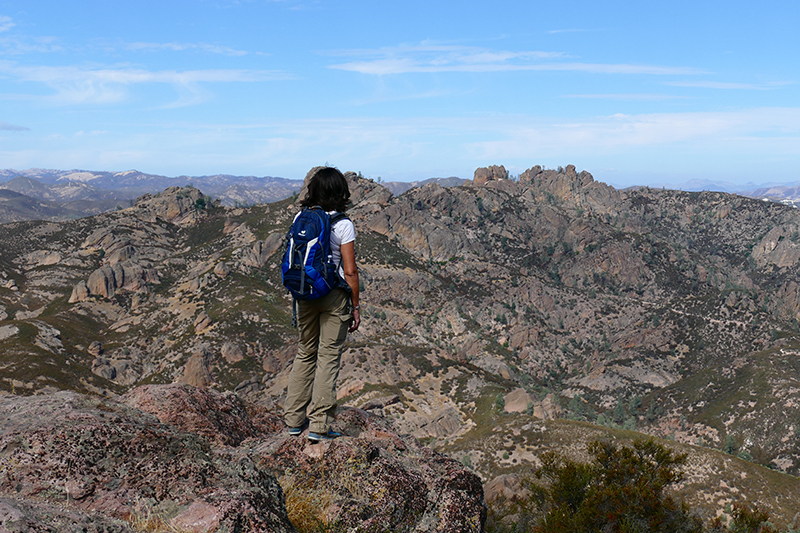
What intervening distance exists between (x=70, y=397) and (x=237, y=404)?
11.9ft

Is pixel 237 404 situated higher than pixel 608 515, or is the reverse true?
pixel 237 404

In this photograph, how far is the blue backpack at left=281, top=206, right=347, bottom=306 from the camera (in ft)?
21.8

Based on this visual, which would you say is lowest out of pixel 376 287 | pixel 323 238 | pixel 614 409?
pixel 614 409

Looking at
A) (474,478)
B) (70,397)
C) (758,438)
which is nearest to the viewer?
(70,397)

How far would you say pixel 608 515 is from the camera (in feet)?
46.4

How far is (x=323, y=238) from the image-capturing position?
670 cm

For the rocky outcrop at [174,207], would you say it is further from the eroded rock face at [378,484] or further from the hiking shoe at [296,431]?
the eroded rock face at [378,484]

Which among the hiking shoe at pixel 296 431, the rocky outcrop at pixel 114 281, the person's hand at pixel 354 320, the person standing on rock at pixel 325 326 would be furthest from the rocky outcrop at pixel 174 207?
the person's hand at pixel 354 320

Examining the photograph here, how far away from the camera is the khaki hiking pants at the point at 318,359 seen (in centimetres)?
709

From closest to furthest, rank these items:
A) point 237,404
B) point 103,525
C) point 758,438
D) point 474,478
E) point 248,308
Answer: point 103,525, point 474,478, point 237,404, point 758,438, point 248,308

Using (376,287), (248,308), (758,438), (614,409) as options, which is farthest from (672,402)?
(248,308)

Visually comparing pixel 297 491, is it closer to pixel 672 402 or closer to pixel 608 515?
pixel 608 515

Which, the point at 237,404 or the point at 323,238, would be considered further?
the point at 237,404

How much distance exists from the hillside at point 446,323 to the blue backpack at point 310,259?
32754 mm
